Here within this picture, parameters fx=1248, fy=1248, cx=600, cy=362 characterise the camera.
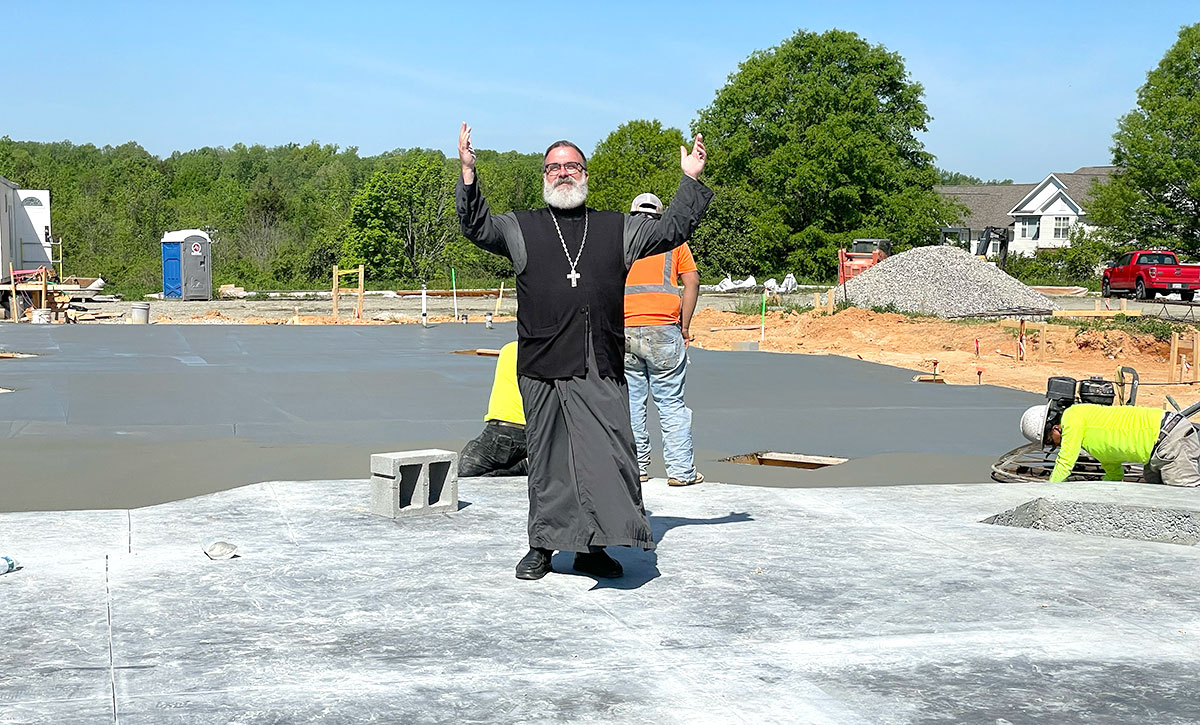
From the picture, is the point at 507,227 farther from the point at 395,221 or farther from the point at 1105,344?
the point at 395,221

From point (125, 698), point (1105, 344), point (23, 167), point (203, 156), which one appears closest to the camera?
point (125, 698)

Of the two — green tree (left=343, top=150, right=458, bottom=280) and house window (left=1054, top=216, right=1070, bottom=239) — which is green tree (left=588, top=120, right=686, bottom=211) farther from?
house window (left=1054, top=216, right=1070, bottom=239)

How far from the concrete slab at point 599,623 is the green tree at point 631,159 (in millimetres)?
71784

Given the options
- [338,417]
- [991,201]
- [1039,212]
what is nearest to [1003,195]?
[991,201]

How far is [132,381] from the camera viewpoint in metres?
Answer: 13.6

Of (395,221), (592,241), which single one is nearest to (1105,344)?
(592,241)

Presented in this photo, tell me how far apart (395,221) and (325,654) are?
5798 cm

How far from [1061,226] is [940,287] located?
6347 cm

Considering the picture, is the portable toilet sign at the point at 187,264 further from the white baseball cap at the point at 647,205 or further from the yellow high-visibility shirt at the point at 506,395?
the white baseball cap at the point at 647,205

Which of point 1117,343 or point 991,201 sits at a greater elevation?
point 991,201

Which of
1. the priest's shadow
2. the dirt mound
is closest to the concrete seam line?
the priest's shadow

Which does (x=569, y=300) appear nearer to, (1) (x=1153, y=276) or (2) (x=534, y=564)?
(2) (x=534, y=564)

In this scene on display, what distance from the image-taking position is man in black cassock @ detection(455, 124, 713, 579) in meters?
5.18

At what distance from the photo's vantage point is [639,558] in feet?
19.1
